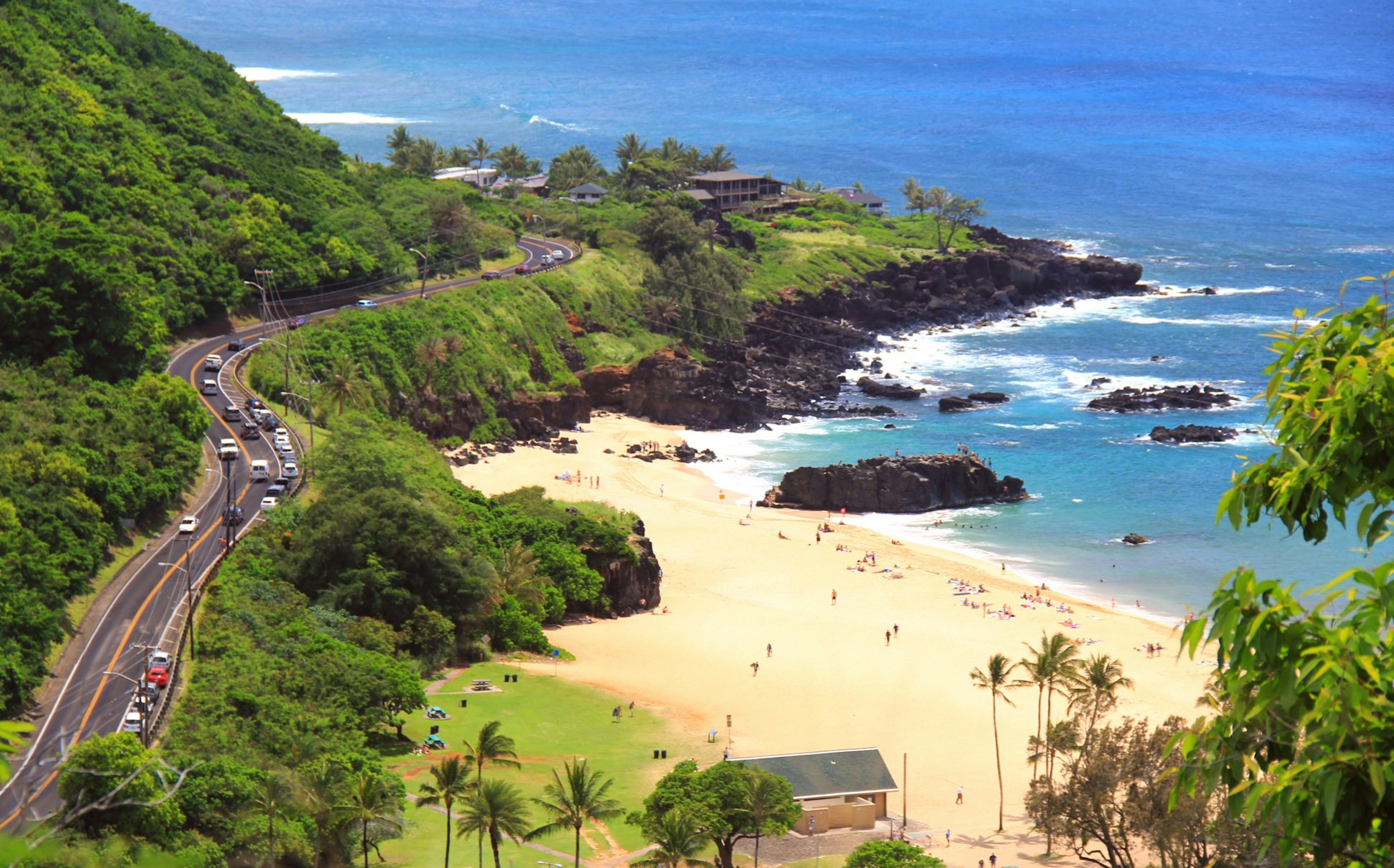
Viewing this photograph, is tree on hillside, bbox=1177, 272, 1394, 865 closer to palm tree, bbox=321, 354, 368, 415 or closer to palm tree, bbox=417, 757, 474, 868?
palm tree, bbox=417, 757, 474, 868

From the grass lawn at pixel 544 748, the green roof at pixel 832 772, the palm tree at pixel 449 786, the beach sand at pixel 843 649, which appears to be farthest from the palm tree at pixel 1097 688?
the palm tree at pixel 449 786

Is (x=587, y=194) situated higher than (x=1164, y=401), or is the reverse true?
(x=587, y=194)

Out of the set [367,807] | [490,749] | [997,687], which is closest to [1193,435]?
[997,687]

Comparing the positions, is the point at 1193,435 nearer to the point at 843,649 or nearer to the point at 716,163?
the point at 843,649

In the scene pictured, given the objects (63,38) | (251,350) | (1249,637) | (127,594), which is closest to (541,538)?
(127,594)

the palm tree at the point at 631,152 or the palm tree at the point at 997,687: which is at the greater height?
the palm tree at the point at 631,152

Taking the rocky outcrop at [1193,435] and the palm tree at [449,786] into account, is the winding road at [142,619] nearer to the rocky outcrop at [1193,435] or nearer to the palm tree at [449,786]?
the palm tree at [449,786]
